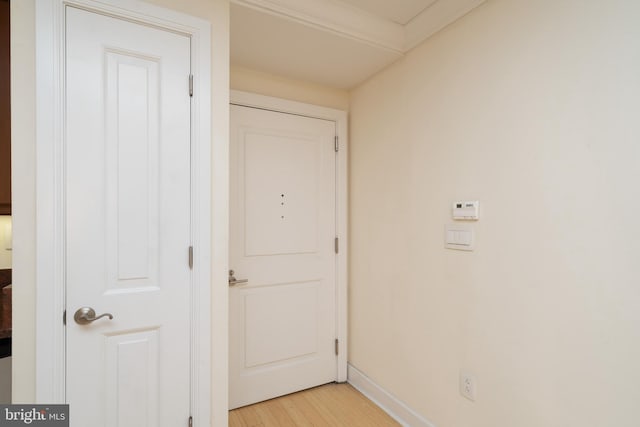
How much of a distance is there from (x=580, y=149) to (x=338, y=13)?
1.39 m

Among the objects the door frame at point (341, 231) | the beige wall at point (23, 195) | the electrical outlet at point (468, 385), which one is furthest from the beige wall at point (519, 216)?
the beige wall at point (23, 195)

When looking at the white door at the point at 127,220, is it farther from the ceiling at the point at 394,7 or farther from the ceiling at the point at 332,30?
the ceiling at the point at 394,7

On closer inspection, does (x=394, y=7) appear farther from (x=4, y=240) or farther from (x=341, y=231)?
(x=4, y=240)

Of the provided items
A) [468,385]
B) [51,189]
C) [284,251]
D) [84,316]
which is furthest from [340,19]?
[468,385]

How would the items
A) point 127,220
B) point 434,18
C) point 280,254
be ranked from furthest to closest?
point 280,254, point 434,18, point 127,220

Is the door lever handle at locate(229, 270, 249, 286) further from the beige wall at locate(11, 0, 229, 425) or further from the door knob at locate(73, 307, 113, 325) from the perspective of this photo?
the beige wall at locate(11, 0, 229, 425)

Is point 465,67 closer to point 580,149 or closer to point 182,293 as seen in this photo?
point 580,149

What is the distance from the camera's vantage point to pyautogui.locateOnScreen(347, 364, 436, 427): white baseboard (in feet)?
6.21

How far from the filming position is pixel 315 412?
2.09m

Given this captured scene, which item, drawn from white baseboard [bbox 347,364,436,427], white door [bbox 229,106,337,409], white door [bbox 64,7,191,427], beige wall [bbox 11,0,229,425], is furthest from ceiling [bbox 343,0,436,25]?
white baseboard [bbox 347,364,436,427]

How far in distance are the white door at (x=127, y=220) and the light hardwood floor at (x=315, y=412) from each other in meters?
0.75

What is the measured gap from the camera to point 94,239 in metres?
1.30

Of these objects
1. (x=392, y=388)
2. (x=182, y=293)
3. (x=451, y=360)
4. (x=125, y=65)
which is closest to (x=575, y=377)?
(x=451, y=360)

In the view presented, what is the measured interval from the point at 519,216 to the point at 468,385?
910 millimetres
